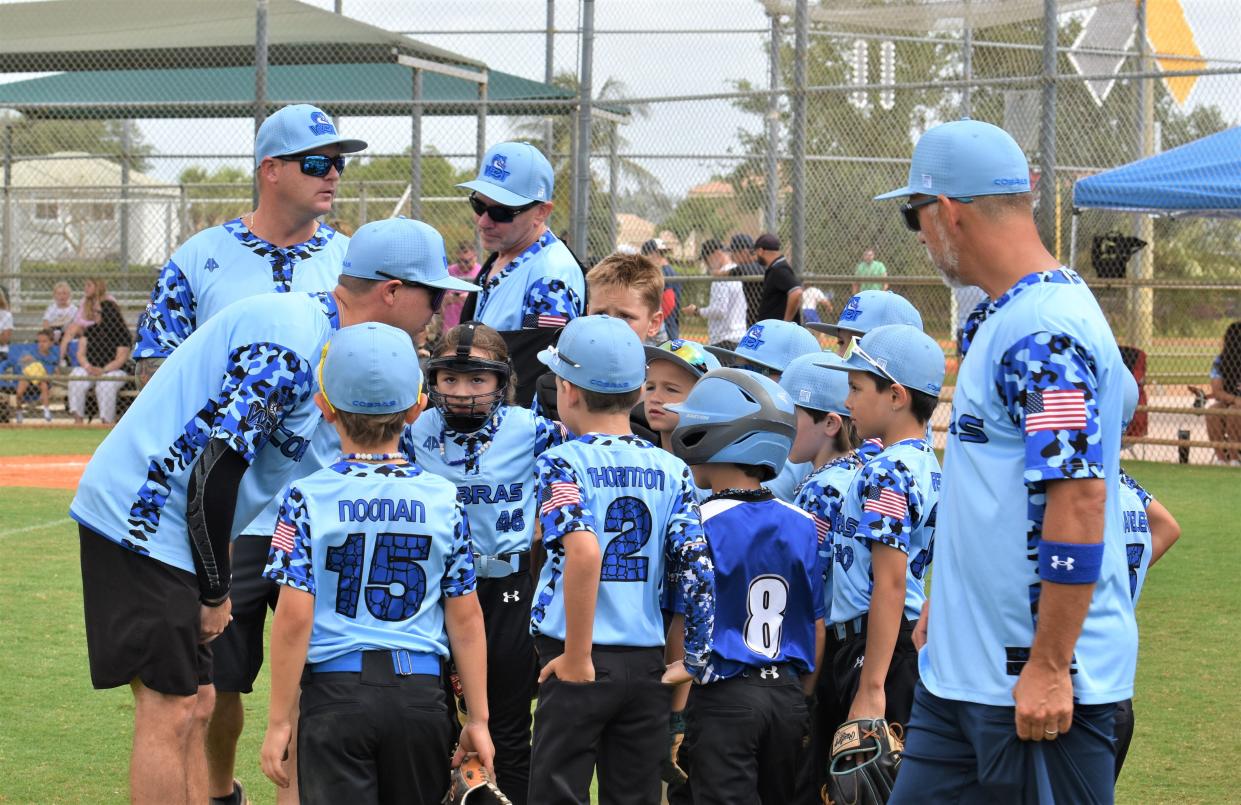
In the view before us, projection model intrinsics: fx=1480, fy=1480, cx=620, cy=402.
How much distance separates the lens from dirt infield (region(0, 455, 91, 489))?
13.6m

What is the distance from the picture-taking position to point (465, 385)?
15.8 feet

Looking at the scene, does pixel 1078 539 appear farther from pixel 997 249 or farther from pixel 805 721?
pixel 805 721

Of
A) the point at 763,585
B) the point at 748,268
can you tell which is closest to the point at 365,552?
the point at 763,585

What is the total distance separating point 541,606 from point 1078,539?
1828mm

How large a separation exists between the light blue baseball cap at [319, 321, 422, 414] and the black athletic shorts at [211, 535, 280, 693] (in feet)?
4.28

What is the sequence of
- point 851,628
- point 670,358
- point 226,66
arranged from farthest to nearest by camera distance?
point 226,66 < point 670,358 < point 851,628

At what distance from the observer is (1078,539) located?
2.99 metres

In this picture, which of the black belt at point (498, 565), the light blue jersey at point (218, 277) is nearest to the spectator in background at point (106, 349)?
the light blue jersey at point (218, 277)

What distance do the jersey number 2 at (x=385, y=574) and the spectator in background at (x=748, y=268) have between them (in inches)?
392

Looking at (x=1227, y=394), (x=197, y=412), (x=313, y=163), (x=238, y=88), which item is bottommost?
(x=1227, y=394)

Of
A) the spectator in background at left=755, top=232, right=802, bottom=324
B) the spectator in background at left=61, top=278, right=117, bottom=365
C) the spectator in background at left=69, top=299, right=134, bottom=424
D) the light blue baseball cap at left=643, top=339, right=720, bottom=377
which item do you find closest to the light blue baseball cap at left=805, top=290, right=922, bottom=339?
the light blue baseball cap at left=643, top=339, right=720, bottom=377

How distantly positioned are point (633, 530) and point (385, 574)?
755mm

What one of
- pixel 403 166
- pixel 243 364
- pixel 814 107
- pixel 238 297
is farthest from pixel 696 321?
pixel 243 364

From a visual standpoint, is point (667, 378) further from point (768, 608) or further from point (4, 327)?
point (4, 327)
